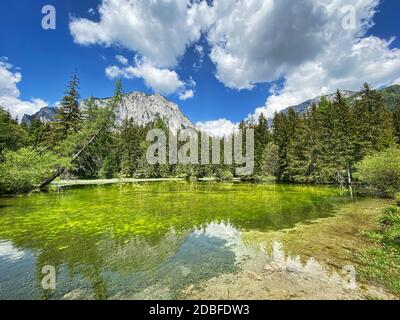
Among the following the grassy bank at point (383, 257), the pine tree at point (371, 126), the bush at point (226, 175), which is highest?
the pine tree at point (371, 126)

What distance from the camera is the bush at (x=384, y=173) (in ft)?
64.7

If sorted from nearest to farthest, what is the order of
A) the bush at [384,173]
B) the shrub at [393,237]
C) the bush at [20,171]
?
the shrub at [393,237] < the bush at [384,173] < the bush at [20,171]

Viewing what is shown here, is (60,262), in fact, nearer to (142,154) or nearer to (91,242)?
(91,242)

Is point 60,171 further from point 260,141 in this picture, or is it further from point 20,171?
point 260,141

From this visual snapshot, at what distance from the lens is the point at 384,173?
20.8 m

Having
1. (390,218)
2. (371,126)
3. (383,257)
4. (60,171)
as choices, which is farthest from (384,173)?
(60,171)

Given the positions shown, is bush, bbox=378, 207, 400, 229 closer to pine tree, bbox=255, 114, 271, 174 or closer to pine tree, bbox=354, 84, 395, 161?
pine tree, bbox=354, 84, 395, 161

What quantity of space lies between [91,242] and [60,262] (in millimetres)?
1928

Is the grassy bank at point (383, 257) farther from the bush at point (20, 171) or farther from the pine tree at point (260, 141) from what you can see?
the pine tree at point (260, 141)

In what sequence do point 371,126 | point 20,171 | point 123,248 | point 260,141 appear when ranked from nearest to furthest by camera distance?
point 123,248
point 20,171
point 371,126
point 260,141

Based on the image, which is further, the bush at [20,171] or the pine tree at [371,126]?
the pine tree at [371,126]

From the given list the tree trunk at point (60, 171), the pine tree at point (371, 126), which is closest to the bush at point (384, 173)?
the pine tree at point (371, 126)

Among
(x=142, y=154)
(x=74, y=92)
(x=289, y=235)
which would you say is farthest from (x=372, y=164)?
(x=142, y=154)

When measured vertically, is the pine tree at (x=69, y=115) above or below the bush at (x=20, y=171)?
above
